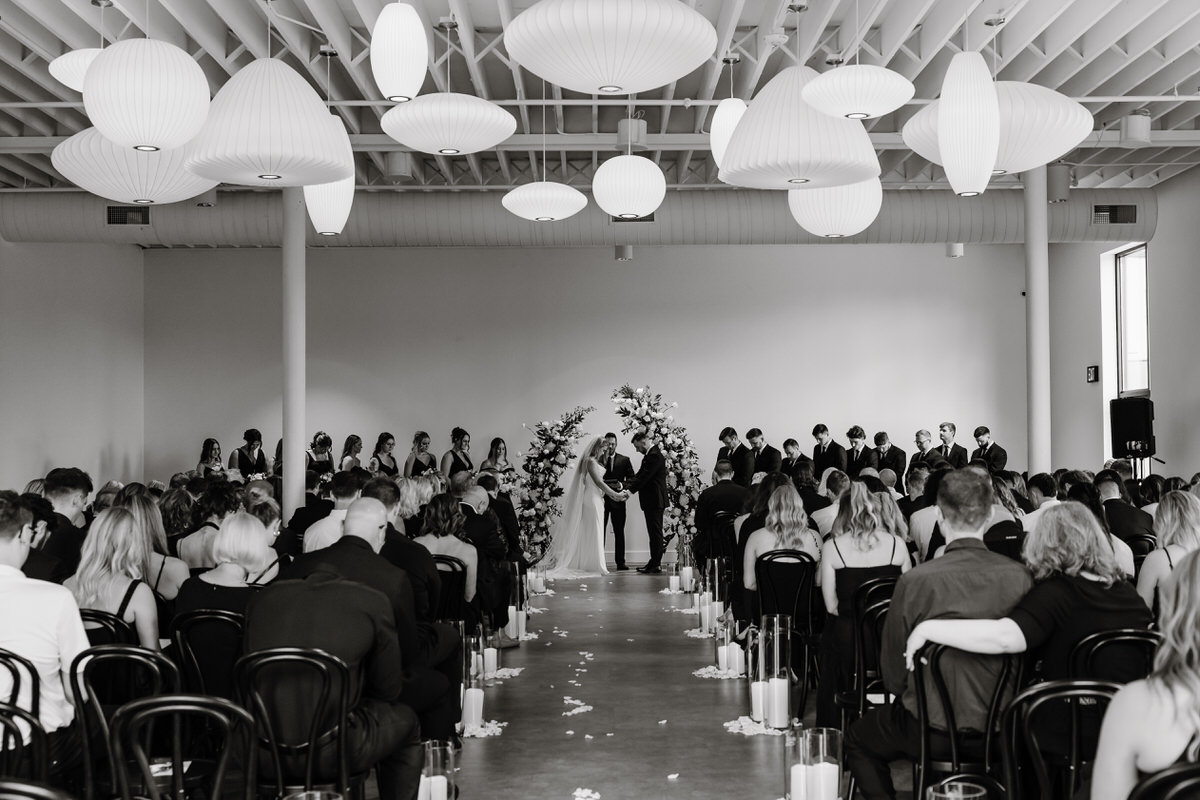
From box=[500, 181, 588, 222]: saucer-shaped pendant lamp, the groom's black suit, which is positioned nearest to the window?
the groom's black suit

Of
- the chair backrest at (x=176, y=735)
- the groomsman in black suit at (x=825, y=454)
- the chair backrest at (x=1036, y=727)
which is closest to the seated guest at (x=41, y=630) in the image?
the chair backrest at (x=176, y=735)

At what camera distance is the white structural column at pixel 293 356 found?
10953 millimetres

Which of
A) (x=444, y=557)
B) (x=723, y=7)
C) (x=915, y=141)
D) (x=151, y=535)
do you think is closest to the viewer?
(x=151, y=535)

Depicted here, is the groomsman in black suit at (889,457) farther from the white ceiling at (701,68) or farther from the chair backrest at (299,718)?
the chair backrest at (299,718)

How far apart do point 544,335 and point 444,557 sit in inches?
375

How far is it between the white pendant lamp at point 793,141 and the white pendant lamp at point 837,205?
4.71 ft

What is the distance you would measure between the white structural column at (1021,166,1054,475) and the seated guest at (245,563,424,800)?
852 cm

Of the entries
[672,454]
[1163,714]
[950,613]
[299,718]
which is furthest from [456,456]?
[1163,714]

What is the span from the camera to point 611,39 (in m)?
4.21

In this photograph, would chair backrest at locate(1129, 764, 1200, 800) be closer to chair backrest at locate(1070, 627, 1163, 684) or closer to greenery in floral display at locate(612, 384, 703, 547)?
chair backrest at locate(1070, 627, 1163, 684)

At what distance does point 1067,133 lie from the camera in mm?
5320

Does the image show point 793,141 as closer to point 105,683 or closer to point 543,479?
point 105,683

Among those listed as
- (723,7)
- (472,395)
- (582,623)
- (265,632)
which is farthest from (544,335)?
(265,632)

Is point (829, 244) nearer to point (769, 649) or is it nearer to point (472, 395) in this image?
point (472, 395)
